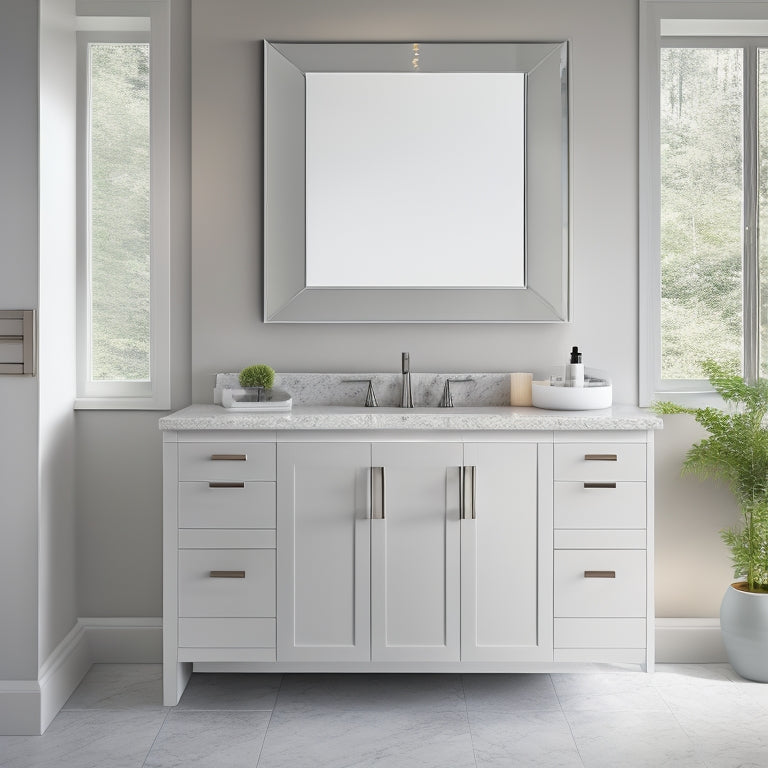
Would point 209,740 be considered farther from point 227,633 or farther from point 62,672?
point 62,672

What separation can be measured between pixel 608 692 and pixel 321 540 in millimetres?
1125

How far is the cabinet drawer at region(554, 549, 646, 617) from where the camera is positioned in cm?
239

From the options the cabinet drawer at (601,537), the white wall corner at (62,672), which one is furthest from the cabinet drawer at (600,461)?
the white wall corner at (62,672)

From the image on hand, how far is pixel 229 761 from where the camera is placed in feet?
7.02

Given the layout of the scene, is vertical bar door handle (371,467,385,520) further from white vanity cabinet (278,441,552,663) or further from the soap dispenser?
the soap dispenser

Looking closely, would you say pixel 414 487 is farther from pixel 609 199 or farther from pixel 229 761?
pixel 609 199

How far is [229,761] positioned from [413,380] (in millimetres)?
1376

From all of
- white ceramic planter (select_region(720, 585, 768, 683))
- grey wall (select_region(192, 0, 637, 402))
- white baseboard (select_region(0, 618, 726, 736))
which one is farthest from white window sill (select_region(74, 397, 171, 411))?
white ceramic planter (select_region(720, 585, 768, 683))

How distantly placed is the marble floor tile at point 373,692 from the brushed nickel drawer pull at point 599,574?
594mm

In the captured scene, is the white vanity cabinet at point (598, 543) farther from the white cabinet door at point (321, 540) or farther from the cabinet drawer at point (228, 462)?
the cabinet drawer at point (228, 462)

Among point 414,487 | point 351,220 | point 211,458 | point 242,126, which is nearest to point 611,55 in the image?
point 351,220

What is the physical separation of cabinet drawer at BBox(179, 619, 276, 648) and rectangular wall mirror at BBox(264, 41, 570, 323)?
3.54 ft

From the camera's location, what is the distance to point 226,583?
7.82 feet

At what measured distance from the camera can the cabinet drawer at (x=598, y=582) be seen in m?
2.39
